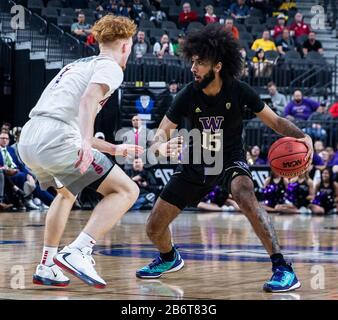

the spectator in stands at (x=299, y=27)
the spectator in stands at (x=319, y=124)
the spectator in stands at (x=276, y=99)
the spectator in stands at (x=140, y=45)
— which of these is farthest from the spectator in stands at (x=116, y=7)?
the spectator in stands at (x=319, y=124)

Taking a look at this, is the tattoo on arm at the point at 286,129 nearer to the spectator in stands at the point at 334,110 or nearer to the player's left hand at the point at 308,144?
the player's left hand at the point at 308,144

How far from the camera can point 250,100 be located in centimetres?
733

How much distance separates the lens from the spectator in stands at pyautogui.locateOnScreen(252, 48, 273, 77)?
71.4 ft

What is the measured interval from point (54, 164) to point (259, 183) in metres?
13.1

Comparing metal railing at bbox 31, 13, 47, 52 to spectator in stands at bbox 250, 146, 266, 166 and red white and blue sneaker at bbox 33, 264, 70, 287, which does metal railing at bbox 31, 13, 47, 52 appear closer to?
spectator in stands at bbox 250, 146, 266, 166

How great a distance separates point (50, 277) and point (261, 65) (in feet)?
51.3

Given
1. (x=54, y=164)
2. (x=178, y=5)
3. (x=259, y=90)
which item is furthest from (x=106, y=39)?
(x=178, y=5)

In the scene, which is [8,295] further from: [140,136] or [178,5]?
[178,5]

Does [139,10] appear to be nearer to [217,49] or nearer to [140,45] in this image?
[140,45]

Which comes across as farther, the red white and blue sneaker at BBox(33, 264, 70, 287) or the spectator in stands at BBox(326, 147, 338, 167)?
the spectator in stands at BBox(326, 147, 338, 167)

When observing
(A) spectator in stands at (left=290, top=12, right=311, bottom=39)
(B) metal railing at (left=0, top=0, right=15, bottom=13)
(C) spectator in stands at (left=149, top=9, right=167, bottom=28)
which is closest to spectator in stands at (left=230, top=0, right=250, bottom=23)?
(A) spectator in stands at (left=290, top=12, right=311, bottom=39)

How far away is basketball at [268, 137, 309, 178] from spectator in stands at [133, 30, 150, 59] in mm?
13535

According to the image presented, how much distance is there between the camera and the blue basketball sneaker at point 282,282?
21.8ft

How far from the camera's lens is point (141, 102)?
19.8 meters
